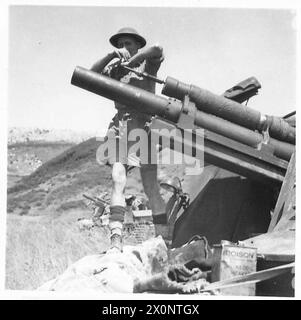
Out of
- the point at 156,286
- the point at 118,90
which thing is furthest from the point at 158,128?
the point at 156,286

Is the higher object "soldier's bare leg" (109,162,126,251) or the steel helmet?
the steel helmet

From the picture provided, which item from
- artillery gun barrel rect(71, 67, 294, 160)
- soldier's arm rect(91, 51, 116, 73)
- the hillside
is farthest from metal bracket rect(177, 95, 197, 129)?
the hillside

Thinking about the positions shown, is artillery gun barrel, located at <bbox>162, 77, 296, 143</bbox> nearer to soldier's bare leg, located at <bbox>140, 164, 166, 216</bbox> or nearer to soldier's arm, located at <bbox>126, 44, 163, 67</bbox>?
soldier's arm, located at <bbox>126, 44, 163, 67</bbox>

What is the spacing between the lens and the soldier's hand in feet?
19.5

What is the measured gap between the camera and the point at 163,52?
5859 mm

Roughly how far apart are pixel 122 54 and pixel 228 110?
49.4 inches

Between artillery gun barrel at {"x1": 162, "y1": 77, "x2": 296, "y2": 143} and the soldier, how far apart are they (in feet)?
1.12

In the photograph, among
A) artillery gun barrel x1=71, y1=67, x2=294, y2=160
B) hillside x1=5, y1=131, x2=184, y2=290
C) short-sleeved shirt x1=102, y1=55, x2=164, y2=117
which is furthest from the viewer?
hillside x1=5, y1=131, x2=184, y2=290

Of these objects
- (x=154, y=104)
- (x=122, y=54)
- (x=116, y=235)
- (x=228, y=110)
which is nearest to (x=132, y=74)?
(x=122, y=54)

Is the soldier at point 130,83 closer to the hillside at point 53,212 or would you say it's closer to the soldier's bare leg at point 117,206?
the soldier's bare leg at point 117,206

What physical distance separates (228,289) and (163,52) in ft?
8.59

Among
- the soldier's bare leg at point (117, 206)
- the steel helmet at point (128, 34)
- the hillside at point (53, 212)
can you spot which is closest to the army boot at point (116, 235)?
the soldier's bare leg at point (117, 206)

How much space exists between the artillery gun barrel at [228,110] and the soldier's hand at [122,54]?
0.52 meters
